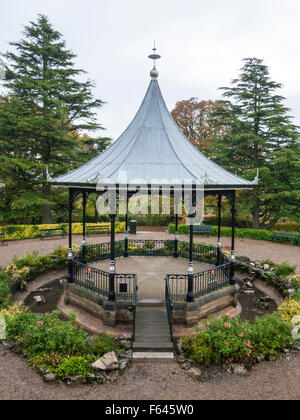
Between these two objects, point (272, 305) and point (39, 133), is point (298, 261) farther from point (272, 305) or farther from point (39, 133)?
point (39, 133)

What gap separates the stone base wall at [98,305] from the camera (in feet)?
29.0

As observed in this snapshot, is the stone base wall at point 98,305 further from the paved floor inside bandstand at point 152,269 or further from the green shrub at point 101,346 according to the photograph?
the green shrub at point 101,346

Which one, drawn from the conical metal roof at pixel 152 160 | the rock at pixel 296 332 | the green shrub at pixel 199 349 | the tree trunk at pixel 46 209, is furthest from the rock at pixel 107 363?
the tree trunk at pixel 46 209

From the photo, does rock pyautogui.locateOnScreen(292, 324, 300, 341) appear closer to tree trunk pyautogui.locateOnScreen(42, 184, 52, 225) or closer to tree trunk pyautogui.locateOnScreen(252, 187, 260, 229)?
tree trunk pyautogui.locateOnScreen(252, 187, 260, 229)

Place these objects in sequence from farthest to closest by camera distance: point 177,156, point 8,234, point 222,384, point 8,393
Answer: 1. point 8,234
2. point 177,156
3. point 222,384
4. point 8,393

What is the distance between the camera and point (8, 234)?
835 inches

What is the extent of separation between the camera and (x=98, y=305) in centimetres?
932

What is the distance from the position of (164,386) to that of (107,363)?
4.65ft

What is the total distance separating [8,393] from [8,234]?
17676 millimetres

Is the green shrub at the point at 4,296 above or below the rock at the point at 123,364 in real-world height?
above

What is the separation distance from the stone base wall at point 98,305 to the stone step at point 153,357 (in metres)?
1.70

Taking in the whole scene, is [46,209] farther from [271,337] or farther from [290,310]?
[271,337]

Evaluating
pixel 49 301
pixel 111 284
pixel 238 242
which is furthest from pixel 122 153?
pixel 238 242

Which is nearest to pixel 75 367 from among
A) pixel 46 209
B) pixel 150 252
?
pixel 150 252
